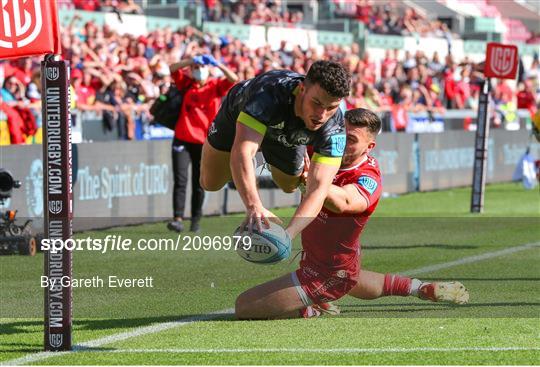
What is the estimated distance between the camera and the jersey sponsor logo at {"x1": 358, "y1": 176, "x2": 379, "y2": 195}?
927 cm

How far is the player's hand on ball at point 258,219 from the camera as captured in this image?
748cm

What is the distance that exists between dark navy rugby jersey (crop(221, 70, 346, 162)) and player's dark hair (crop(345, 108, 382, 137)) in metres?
0.94

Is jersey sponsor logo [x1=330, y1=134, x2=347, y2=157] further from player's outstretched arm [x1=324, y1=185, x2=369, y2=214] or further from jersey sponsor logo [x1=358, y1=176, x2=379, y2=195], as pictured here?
jersey sponsor logo [x1=358, y1=176, x2=379, y2=195]

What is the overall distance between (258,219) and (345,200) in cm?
149

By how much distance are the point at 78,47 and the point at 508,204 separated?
7633mm

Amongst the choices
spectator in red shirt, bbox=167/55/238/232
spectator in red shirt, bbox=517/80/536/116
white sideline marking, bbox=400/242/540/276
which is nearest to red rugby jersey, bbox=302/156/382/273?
white sideline marking, bbox=400/242/540/276

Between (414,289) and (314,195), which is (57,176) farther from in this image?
(414,289)

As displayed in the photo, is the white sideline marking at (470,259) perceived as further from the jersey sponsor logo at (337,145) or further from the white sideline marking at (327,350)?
the white sideline marking at (327,350)

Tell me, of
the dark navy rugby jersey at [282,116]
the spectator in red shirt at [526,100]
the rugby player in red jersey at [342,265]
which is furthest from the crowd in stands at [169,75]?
the dark navy rugby jersey at [282,116]

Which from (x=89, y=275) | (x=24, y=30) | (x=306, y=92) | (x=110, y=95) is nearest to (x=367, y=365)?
(x=306, y=92)

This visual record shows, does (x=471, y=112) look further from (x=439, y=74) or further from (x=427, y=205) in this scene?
(x=427, y=205)

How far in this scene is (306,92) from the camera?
8.09m

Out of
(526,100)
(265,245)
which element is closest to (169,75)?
(526,100)

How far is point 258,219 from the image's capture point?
7516mm
